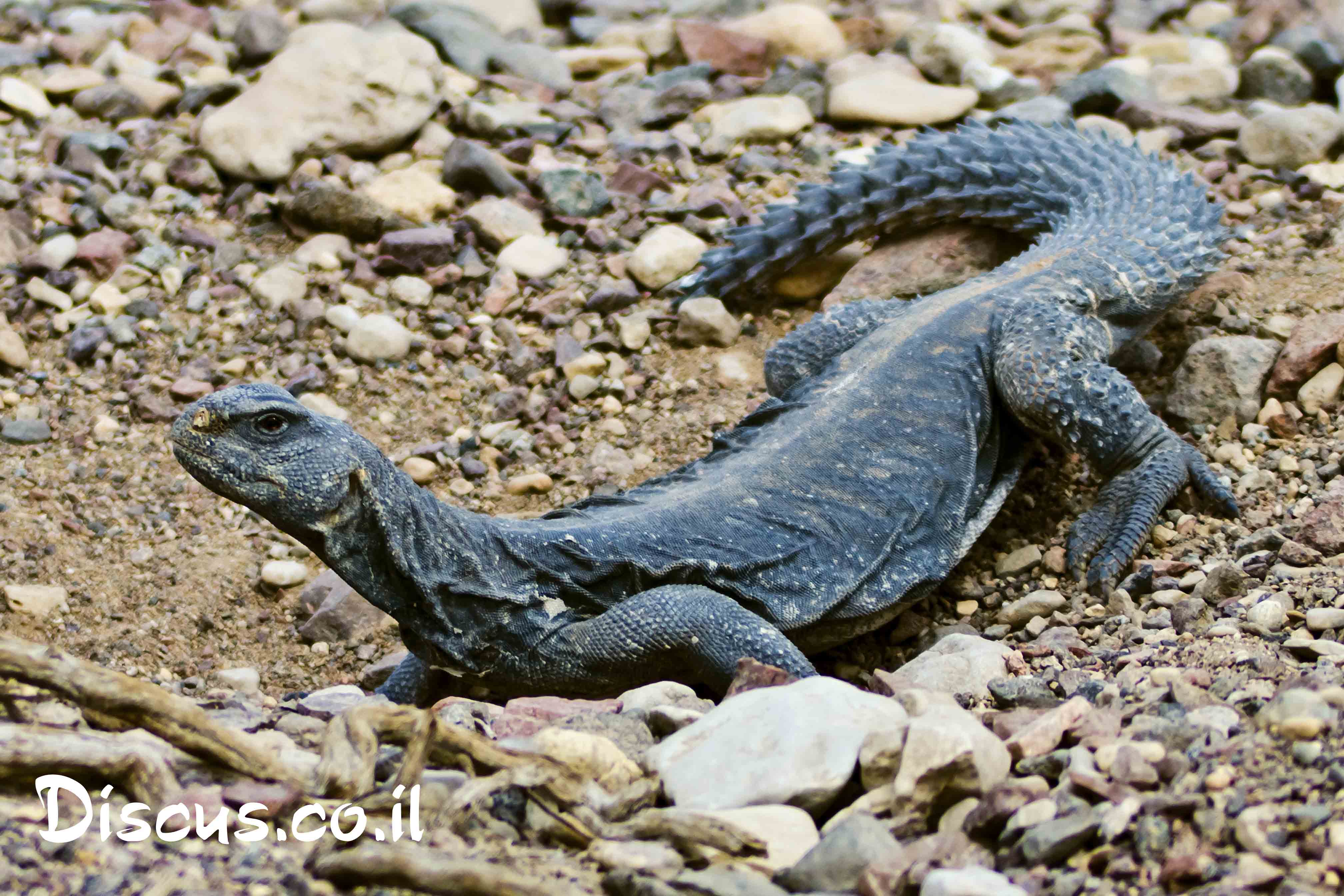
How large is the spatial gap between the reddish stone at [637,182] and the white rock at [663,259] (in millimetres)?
587

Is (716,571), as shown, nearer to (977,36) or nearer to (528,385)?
(528,385)

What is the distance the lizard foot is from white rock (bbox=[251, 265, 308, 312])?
412cm

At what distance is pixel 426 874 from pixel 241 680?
278 centimetres

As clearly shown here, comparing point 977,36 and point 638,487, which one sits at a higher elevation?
point 977,36

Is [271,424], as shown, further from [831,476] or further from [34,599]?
[831,476]

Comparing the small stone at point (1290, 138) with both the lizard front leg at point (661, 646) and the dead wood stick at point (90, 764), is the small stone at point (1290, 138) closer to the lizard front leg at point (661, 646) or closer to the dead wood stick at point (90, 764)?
the lizard front leg at point (661, 646)

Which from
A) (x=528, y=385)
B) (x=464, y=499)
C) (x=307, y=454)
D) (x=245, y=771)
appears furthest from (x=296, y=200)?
(x=245, y=771)

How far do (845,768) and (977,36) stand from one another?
741 centimetres

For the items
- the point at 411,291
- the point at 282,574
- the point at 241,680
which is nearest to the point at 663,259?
the point at 411,291

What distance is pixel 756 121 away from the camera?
8.31m

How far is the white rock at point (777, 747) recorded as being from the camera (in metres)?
2.99

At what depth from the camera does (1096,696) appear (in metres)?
3.54

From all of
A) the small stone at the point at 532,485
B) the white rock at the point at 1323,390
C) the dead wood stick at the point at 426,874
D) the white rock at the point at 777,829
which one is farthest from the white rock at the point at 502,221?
the dead wood stick at the point at 426,874

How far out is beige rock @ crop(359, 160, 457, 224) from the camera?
7.40 metres
